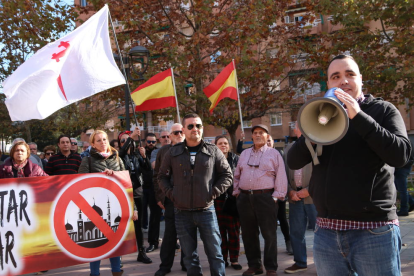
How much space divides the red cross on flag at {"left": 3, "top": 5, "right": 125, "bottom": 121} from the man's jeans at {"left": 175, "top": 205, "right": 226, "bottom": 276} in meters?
2.60

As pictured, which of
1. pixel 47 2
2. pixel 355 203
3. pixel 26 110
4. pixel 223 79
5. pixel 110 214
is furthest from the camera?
pixel 47 2

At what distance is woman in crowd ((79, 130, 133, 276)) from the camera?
5.53 meters

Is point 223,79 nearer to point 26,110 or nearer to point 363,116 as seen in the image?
point 26,110

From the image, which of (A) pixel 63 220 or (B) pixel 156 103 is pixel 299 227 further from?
(B) pixel 156 103

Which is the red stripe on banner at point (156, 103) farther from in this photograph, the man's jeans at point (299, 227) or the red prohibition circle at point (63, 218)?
the man's jeans at point (299, 227)

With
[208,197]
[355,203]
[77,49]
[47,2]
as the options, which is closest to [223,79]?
[77,49]

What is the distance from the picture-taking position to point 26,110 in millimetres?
5984

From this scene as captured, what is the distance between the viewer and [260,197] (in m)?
5.63

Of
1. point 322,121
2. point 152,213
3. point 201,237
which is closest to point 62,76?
point 152,213

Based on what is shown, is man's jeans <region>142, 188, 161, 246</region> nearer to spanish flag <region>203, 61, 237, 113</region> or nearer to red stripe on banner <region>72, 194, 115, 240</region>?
red stripe on banner <region>72, 194, 115, 240</region>

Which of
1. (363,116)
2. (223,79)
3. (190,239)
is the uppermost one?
(223,79)

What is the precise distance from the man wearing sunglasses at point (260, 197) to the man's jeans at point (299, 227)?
31 cm

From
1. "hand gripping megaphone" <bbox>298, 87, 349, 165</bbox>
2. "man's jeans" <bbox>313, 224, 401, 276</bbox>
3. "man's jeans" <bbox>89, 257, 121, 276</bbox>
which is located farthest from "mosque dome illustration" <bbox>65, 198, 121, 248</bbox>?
"hand gripping megaphone" <bbox>298, 87, 349, 165</bbox>

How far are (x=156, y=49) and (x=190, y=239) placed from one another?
8944 millimetres
